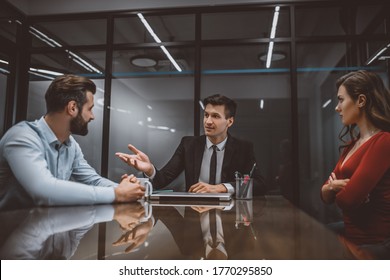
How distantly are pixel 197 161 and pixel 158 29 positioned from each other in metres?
1.54

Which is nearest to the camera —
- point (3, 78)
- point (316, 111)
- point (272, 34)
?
point (3, 78)

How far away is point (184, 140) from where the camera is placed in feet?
7.02

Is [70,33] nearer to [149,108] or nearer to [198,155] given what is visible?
[149,108]

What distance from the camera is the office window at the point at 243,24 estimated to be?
272 centimetres

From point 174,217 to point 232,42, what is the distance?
237cm

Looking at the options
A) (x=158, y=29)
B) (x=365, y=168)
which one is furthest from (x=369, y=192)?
(x=158, y=29)

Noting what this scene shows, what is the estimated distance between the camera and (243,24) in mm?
2791

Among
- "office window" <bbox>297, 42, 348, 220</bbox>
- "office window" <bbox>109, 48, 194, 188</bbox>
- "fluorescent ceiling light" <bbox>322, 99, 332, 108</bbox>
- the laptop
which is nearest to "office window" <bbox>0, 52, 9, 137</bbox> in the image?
"office window" <bbox>109, 48, 194, 188</bbox>

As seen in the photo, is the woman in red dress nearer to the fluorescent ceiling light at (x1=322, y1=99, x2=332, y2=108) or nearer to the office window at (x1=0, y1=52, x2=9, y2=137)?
the fluorescent ceiling light at (x1=322, y1=99, x2=332, y2=108)

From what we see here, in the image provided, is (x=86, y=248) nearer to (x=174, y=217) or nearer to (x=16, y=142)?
(x=174, y=217)

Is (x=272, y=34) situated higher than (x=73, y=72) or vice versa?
(x=272, y=34)

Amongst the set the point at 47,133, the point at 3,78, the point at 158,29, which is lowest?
the point at 47,133

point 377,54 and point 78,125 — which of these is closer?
point 78,125
